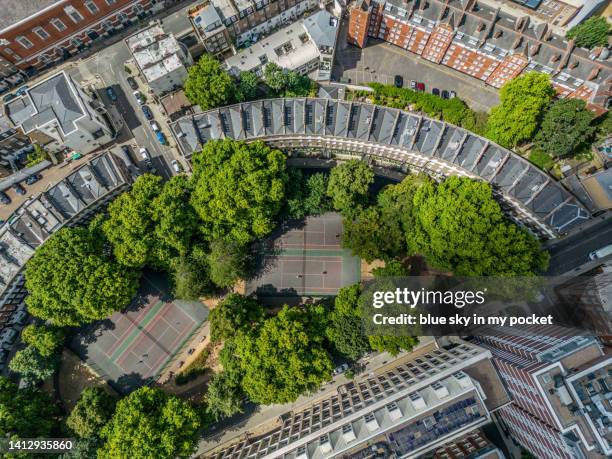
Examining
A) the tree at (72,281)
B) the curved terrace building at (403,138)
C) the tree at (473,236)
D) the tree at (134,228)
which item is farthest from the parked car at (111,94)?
the tree at (473,236)

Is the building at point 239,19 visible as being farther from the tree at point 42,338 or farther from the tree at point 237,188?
the tree at point 42,338

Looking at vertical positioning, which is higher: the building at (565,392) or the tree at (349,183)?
the tree at (349,183)

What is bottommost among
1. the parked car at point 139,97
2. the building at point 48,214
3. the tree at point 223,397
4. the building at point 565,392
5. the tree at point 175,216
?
the building at point 565,392

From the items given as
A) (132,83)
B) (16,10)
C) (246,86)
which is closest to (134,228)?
(246,86)

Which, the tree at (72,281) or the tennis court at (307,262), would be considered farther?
the tennis court at (307,262)

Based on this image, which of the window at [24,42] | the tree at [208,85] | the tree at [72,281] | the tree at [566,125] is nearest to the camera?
the tree at [72,281]

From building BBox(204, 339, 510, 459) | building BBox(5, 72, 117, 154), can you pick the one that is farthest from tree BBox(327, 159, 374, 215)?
building BBox(5, 72, 117, 154)

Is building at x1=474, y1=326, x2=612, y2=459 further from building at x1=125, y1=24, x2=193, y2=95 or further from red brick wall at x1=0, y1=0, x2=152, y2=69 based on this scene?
red brick wall at x1=0, y1=0, x2=152, y2=69
